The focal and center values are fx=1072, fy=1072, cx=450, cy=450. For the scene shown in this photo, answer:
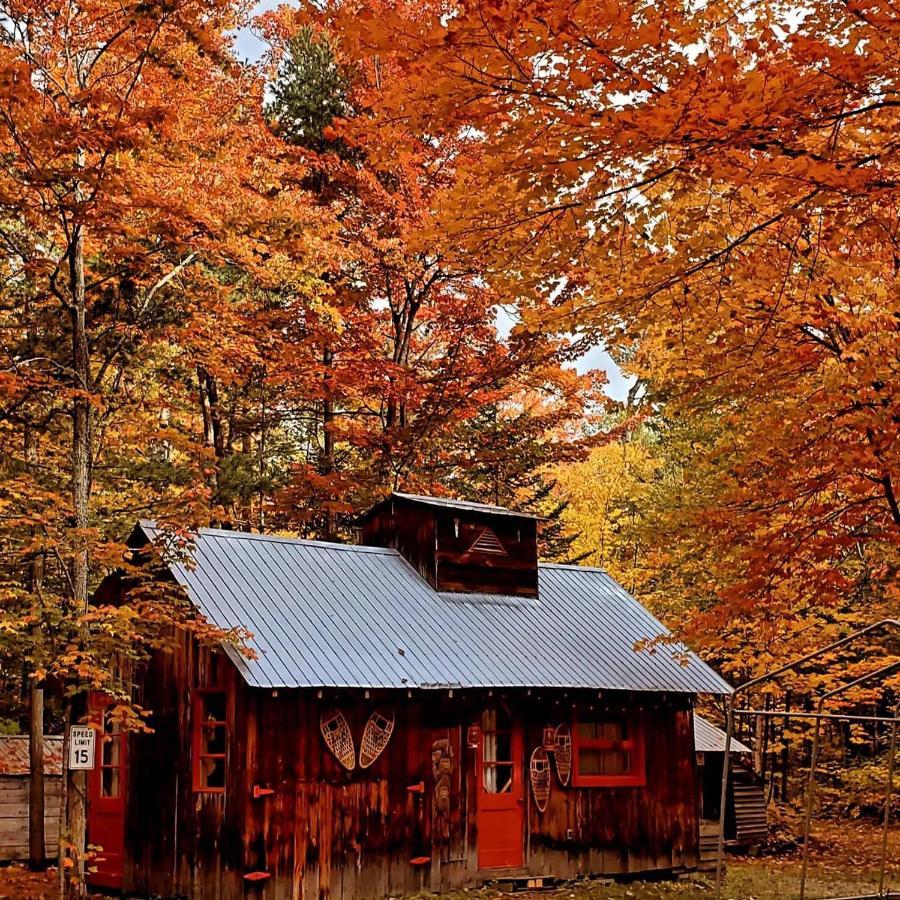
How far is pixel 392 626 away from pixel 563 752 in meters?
3.16

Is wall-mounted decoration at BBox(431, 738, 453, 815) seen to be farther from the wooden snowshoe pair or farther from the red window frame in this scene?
the red window frame

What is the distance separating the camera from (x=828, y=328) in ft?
35.9

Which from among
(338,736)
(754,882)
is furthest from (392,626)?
(754,882)

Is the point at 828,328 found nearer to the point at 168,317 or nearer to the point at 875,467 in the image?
the point at 875,467

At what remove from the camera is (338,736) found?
1300cm

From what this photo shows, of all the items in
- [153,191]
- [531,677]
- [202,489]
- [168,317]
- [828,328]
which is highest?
[153,191]

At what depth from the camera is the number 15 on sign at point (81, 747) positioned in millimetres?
10672

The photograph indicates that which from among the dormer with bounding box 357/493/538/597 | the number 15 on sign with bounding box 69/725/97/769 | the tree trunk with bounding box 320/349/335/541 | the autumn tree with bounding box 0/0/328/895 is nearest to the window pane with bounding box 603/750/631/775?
the dormer with bounding box 357/493/538/597

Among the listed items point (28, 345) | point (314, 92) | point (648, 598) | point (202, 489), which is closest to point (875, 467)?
point (202, 489)

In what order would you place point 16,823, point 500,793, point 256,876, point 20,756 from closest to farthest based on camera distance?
point 256,876
point 500,793
point 16,823
point 20,756

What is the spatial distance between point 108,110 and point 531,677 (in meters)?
8.80

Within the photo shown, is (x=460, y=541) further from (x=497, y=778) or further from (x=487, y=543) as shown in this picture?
(x=497, y=778)

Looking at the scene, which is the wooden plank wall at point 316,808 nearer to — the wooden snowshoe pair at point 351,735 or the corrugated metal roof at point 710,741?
the wooden snowshoe pair at point 351,735

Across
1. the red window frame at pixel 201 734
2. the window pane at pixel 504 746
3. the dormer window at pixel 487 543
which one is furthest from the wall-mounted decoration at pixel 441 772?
the dormer window at pixel 487 543
